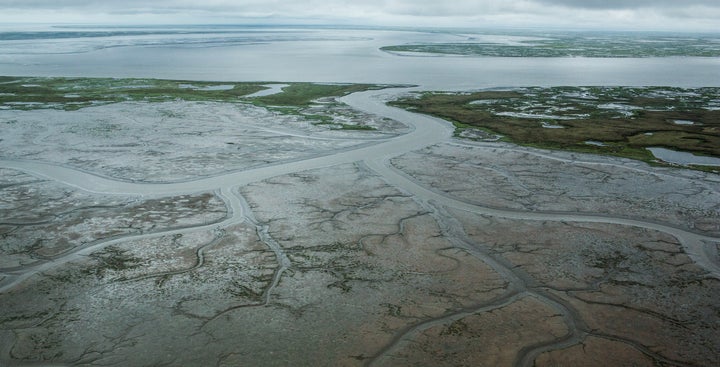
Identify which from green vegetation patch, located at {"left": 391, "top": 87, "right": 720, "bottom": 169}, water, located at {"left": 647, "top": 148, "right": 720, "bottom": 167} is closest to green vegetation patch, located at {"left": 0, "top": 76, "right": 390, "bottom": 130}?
green vegetation patch, located at {"left": 391, "top": 87, "right": 720, "bottom": 169}

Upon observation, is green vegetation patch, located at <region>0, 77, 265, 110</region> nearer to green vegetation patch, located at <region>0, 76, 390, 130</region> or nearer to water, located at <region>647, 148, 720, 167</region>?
green vegetation patch, located at <region>0, 76, 390, 130</region>

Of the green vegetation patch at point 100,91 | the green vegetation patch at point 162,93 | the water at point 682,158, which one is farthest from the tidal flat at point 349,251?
the green vegetation patch at point 100,91

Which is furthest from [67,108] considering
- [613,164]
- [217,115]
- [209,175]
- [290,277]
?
[613,164]

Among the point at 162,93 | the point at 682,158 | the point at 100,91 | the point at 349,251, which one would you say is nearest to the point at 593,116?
the point at 682,158

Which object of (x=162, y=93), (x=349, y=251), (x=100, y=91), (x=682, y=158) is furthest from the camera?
(x=100, y=91)

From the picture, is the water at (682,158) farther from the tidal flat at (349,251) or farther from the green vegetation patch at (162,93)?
the green vegetation patch at (162,93)

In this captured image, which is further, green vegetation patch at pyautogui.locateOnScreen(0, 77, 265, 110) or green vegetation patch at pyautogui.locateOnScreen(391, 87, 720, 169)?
green vegetation patch at pyautogui.locateOnScreen(0, 77, 265, 110)

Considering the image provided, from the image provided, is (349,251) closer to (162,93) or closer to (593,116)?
(593,116)
